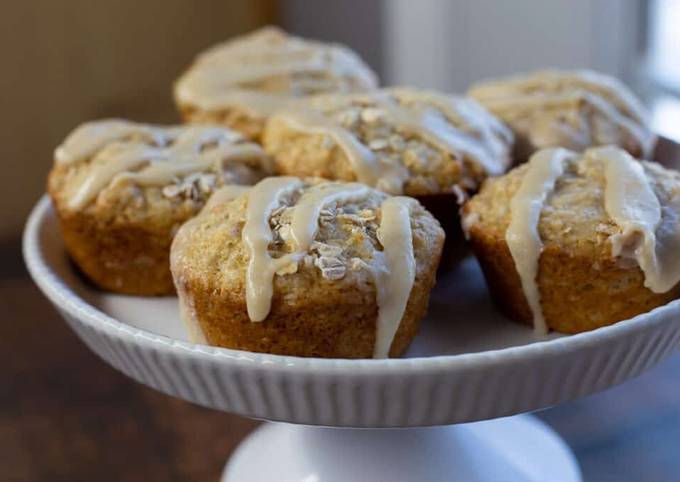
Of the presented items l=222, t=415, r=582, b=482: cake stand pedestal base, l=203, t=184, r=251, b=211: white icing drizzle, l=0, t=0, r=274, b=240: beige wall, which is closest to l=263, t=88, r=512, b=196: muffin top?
l=203, t=184, r=251, b=211: white icing drizzle

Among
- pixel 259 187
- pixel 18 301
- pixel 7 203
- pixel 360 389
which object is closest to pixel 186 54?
pixel 7 203

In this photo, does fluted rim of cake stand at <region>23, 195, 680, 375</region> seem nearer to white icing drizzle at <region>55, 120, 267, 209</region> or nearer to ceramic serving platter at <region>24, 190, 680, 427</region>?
ceramic serving platter at <region>24, 190, 680, 427</region>

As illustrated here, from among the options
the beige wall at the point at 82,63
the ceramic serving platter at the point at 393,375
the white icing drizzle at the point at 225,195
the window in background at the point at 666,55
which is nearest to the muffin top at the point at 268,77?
the white icing drizzle at the point at 225,195

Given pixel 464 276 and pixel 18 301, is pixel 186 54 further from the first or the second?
pixel 464 276

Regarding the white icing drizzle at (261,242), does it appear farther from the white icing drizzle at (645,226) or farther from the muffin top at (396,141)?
the white icing drizzle at (645,226)

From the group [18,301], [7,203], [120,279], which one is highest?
[120,279]

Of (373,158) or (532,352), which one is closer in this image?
(532,352)
